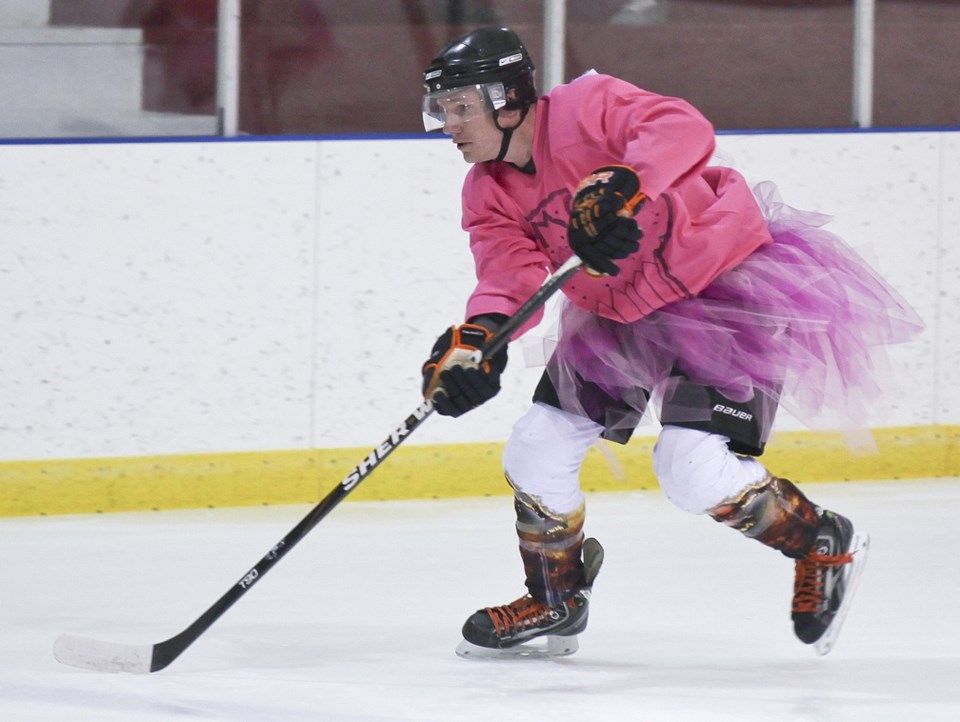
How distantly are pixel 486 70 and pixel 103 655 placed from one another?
3.93 ft

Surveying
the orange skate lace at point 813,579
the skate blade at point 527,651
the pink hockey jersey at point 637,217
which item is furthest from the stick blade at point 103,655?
the orange skate lace at point 813,579

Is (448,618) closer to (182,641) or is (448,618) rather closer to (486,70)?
(182,641)

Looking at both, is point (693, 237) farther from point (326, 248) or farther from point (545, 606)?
point (326, 248)

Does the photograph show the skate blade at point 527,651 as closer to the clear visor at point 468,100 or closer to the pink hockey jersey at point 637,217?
the pink hockey jersey at point 637,217

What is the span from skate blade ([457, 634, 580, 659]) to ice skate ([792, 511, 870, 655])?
1.35 feet

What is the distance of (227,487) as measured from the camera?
415cm

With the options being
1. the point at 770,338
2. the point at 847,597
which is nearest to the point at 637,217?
the point at 770,338

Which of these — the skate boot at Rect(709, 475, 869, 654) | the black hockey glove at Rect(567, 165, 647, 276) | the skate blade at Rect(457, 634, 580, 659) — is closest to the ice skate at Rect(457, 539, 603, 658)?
the skate blade at Rect(457, 634, 580, 659)

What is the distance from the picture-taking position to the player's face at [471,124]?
2602 mm

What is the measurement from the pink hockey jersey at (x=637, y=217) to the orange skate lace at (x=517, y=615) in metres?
0.55

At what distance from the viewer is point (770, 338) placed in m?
2.70

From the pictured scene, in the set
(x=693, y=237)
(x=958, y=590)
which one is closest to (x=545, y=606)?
(x=693, y=237)

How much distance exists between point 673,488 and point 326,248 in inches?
70.0

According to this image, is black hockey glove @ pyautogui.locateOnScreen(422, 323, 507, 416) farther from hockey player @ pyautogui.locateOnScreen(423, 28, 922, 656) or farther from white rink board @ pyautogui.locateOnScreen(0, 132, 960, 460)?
white rink board @ pyautogui.locateOnScreen(0, 132, 960, 460)
